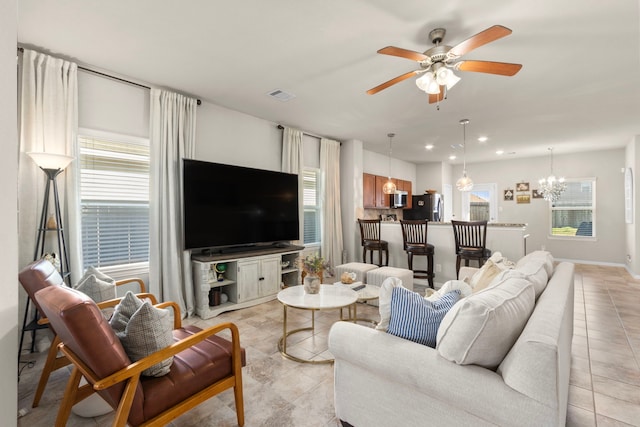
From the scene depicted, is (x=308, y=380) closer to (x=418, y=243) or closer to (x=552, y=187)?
(x=418, y=243)

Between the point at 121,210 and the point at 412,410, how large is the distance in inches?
135

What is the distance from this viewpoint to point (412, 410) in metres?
1.30

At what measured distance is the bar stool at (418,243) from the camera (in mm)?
4445

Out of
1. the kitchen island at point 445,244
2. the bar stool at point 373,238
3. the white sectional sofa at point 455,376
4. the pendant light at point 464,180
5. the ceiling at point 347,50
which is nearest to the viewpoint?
the white sectional sofa at point 455,376

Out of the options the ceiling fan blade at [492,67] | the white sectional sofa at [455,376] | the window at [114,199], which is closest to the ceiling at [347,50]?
the ceiling fan blade at [492,67]

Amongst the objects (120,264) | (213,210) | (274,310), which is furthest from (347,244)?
(120,264)

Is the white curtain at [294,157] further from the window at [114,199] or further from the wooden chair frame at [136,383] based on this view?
the wooden chair frame at [136,383]

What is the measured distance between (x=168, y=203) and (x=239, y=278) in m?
1.26

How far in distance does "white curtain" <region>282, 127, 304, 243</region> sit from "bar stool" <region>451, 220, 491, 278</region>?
2.46 metres

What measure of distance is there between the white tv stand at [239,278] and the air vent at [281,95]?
209 cm

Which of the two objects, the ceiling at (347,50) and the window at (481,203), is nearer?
the ceiling at (347,50)

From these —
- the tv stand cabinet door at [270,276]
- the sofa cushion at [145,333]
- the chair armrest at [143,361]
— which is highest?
the sofa cushion at [145,333]

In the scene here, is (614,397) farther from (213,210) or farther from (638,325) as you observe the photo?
(213,210)

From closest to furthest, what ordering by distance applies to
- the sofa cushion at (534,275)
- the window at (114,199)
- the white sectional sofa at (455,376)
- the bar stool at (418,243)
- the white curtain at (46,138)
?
the white sectional sofa at (455,376)
the sofa cushion at (534,275)
the white curtain at (46,138)
the window at (114,199)
the bar stool at (418,243)
